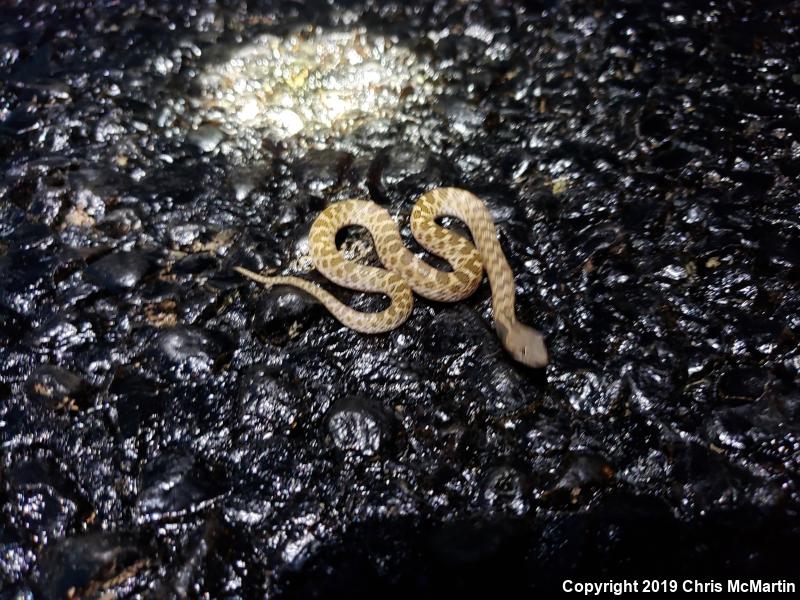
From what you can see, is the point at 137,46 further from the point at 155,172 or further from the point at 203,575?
the point at 203,575

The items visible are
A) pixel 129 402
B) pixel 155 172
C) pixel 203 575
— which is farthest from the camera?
pixel 155 172

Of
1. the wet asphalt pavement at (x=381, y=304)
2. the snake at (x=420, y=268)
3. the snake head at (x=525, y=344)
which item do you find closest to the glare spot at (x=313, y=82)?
the wet asphalt pavement at (x=381, y=304)

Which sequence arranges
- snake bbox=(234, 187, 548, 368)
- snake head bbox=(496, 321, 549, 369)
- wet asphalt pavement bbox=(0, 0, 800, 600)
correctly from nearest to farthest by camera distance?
wet asphalt pavement bbox=(0, 0, 800, 600), snake head bbox=(496, 321, 549, 369), snake bbox=(234, 187, 548, 368)

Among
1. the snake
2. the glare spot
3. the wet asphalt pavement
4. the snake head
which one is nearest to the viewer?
the wet asphalt pavement

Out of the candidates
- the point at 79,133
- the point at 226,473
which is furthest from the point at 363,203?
the point at 79,133

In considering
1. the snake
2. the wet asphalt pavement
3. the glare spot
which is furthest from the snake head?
the glare spot

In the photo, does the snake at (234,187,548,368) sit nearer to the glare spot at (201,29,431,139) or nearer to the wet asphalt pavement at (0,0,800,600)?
the wet asphalt pavement at (0,0,800,600)

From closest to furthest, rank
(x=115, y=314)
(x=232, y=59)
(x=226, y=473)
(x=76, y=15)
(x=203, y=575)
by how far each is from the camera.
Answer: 1. (x=203, y=575)
2. (x=226, y=473)
3. (x=115, y=314)
4. (x=232, y=59)
5. (x=76, y=15)

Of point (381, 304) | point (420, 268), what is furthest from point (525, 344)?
point (381, 304)
